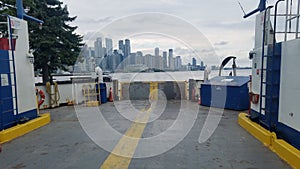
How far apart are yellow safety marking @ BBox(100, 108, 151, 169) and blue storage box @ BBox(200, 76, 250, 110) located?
3895 millimetres

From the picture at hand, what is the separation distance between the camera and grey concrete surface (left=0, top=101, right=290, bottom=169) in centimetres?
355

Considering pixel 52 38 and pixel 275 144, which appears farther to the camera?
pixel 52 38

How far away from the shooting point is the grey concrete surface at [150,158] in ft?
11.6

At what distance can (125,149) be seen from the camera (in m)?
4.23

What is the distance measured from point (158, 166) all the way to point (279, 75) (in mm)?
2944

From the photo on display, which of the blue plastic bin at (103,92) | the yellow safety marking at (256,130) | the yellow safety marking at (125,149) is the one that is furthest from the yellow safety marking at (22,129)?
the yellow safety marking at (256,130)

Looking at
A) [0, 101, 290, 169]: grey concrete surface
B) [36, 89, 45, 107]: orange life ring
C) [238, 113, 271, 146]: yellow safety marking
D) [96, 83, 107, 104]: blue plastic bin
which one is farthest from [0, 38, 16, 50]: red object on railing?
[238, 113, 271, 146]: yellow safety marking

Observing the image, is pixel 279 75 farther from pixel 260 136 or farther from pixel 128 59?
pixel 128 59

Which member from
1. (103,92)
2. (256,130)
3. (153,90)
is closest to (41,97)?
(103,92)

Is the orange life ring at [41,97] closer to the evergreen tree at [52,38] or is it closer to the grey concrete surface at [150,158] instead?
the evergreen tree at [52,38]

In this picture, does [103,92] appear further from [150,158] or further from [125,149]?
[150,158]

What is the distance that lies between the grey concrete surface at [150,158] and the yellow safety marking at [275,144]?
4.8 inches

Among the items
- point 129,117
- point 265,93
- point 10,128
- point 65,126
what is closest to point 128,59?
point 129,117

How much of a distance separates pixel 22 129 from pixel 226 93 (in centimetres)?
694
